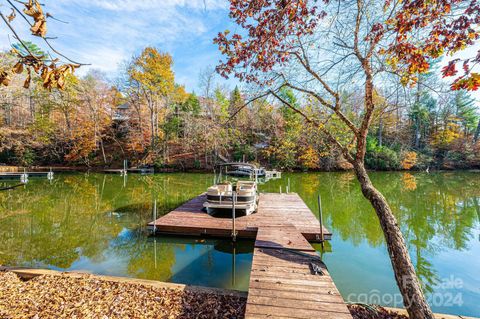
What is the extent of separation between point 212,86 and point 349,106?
75.2 feet

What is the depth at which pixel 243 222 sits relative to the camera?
657cm

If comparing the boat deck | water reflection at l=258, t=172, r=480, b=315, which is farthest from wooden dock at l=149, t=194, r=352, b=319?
water reflection at l=258, t=172, r=480, b=315

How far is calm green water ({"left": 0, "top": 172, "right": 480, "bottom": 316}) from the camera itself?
4562 mm

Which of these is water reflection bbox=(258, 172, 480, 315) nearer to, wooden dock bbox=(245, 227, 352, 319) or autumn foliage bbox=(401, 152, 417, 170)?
wooden dock bbox=(245, 227, 352, 319)

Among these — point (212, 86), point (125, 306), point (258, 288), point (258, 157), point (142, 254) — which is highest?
point (212, 86)

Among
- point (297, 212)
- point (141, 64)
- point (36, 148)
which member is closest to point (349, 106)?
point (297, 212)

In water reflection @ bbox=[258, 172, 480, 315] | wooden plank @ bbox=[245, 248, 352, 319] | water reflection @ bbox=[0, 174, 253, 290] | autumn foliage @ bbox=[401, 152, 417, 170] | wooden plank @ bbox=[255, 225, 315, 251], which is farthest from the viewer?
autumn foliage @ bbox=[401, 152, 417, 170]

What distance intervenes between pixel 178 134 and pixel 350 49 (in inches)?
994

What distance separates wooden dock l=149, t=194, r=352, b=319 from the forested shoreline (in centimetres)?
1625

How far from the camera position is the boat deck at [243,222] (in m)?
6.00

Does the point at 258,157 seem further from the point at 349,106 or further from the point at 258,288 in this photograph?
the point at 258,288

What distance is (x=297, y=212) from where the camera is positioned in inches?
300

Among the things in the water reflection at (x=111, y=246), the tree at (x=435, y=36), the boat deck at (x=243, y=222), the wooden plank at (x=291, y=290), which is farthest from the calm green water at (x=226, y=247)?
the tree at (x=435, y=36)

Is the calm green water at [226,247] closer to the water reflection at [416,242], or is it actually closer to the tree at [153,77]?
the water reflection at [416,242]
